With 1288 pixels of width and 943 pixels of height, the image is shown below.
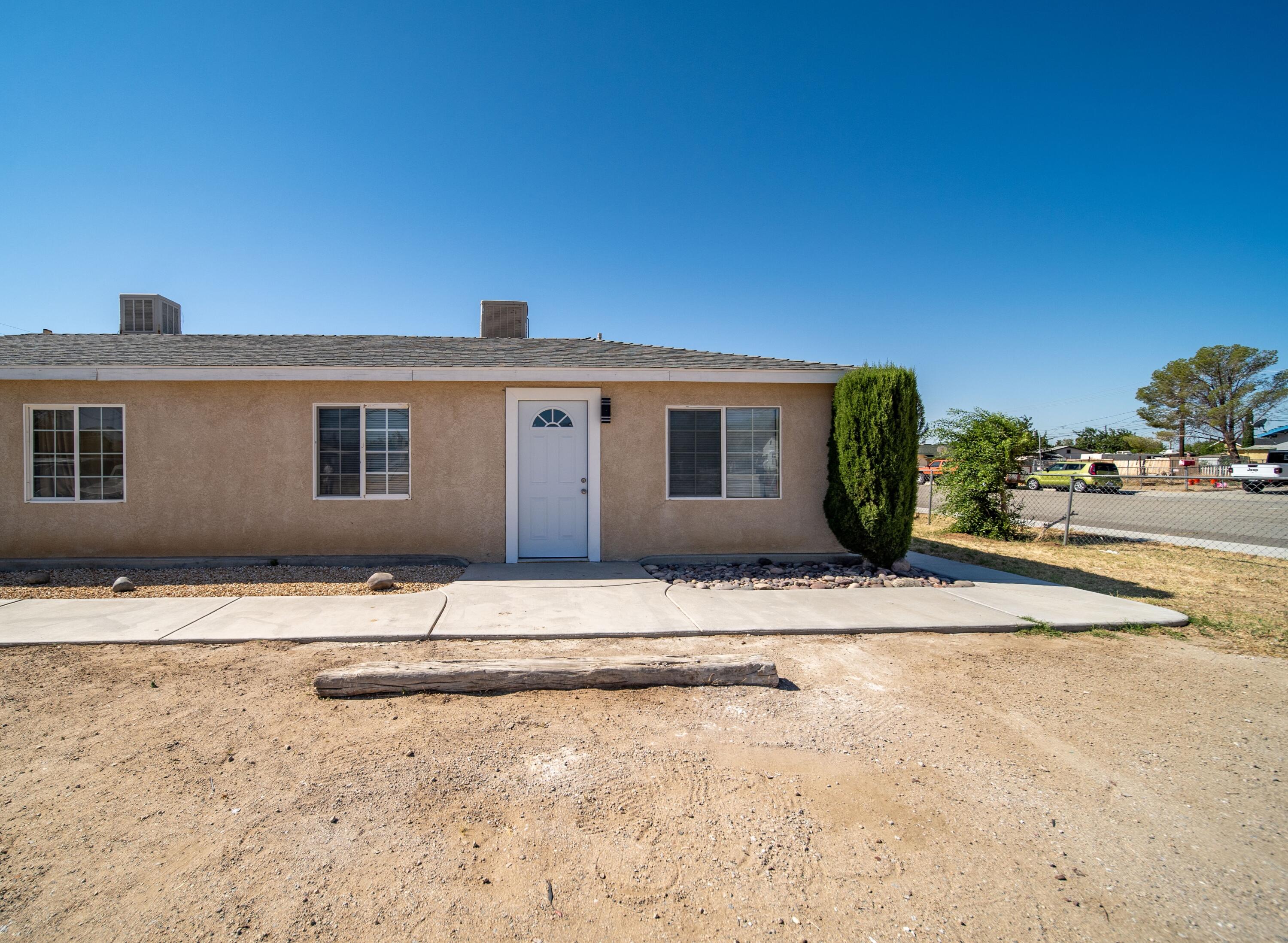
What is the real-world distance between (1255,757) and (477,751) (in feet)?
14.2

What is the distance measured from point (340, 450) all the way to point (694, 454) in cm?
482

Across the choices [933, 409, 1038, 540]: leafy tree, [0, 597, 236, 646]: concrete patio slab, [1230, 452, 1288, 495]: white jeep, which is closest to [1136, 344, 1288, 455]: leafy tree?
[1230, 452, 1288, 495]: white jeep

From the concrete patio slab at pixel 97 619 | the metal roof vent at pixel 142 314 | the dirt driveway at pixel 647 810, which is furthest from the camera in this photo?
the metal roof vent at pixel 142 314

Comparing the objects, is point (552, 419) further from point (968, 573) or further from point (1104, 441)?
point (1104, 441)

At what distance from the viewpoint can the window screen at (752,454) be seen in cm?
824

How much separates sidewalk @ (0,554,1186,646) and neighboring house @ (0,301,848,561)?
4.55ft

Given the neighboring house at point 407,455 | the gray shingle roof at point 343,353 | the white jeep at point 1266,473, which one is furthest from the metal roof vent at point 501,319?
the white jeep at point 1266,473

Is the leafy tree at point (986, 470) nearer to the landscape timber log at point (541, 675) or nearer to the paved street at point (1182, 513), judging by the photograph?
the paved street at point (1182, 513)

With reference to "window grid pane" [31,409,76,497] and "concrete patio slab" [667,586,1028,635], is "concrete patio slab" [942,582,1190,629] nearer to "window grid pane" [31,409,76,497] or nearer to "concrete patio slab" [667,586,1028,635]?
"concrete patio slab" [667,586,1028,635]

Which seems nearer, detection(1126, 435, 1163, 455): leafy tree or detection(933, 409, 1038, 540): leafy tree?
detection(933, 409, 1038, 540): leafy tree

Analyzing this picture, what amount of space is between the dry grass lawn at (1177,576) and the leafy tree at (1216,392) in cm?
4484

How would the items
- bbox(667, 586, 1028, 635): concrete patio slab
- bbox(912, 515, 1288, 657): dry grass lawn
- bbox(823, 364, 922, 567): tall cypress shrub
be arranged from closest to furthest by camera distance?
bbox(667, 586, 1028, 635): concrete patio slab
bbox(912, 515, 1288, 657): dry grass lawn
bbox(823, 364, 922, 567): tall cypress shrub

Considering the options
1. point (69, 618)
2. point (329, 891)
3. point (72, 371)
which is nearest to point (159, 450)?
point (72, 371)

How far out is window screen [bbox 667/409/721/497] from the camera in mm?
8195
